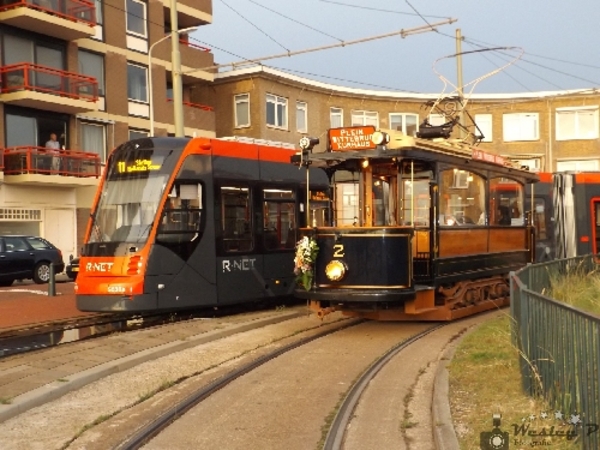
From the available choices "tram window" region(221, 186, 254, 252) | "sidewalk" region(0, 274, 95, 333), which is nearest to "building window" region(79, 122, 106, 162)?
"sidewalk" region(0, 274, 95, 333)

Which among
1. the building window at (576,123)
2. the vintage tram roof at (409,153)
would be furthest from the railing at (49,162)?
the building window at (576,123)

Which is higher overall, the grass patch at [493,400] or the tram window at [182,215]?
the tram window at [182,215]

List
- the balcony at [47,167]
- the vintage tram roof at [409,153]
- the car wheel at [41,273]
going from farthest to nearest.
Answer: the balcony at [47,167]
the car wheel at [41,273]
the vintage tram roof at [409,153]

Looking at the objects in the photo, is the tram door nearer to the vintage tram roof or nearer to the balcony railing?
the vintage tram roof

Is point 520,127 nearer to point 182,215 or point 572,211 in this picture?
point 572,211

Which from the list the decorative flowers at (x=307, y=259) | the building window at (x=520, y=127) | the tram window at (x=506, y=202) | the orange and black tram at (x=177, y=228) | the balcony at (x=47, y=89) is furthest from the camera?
the building window at (x=520, y=127)

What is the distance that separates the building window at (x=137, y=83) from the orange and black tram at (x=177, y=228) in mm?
20561

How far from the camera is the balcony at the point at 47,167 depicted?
27094 millimetres

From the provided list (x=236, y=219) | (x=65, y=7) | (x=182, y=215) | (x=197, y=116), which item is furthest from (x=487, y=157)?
(x=197, y=116)

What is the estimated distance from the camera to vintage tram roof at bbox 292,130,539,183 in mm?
11695

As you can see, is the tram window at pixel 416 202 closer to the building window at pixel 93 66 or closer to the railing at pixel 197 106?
the building window at pixel 93 66

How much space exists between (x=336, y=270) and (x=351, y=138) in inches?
84.5

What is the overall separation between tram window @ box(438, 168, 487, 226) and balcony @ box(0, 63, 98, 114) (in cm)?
1918

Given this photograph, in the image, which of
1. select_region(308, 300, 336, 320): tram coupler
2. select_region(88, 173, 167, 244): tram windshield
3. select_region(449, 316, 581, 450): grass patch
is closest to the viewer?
select_region(449, 316, 581, 450): grass patch
